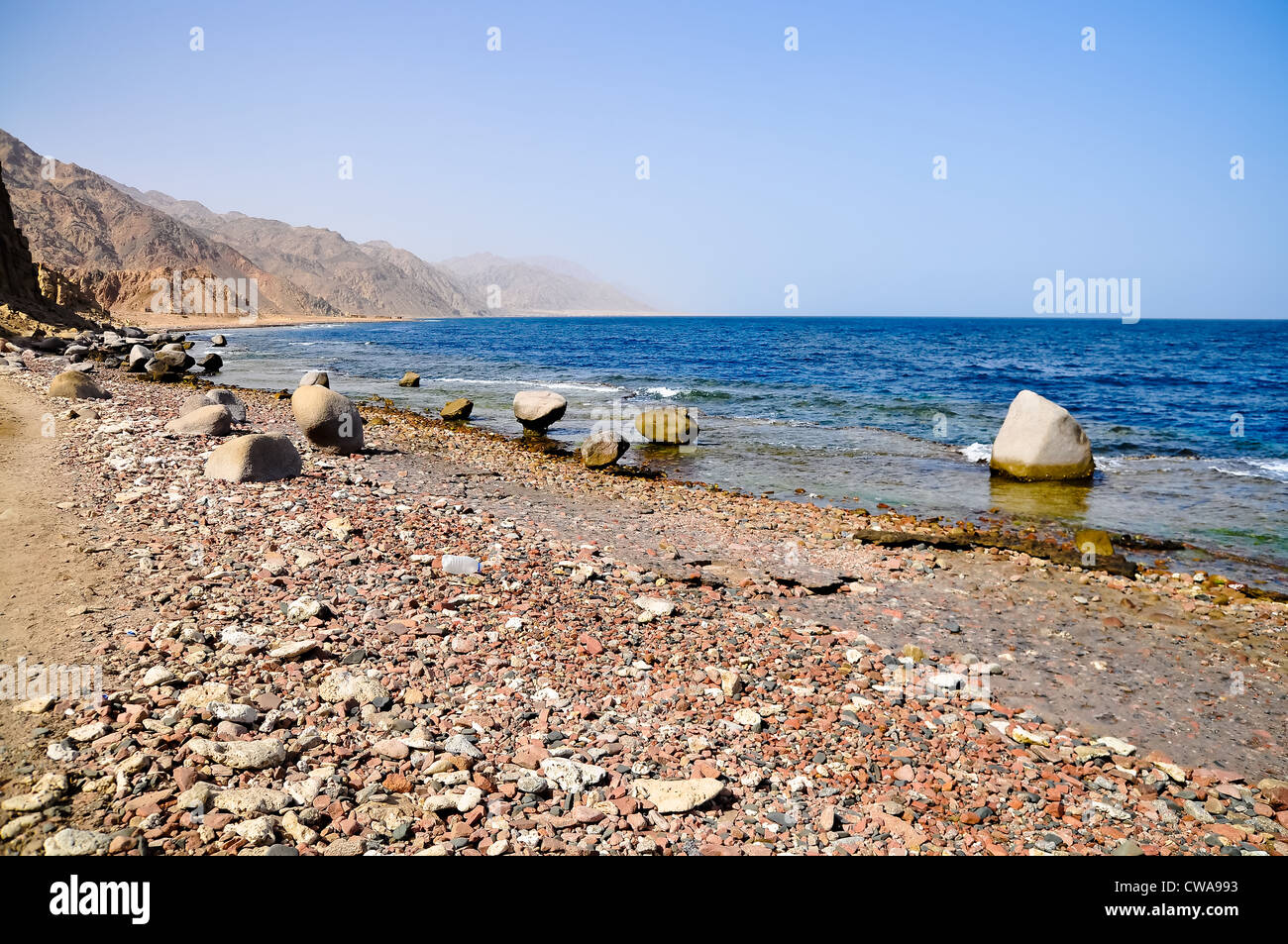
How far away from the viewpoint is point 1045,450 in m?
15.8

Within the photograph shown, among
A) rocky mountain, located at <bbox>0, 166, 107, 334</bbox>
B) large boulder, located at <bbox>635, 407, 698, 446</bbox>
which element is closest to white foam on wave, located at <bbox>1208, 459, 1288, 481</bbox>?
large boulder, located at <bbox>635, 407, 698, 446</bbox>

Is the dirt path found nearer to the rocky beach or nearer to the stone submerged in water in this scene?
the rocky beach

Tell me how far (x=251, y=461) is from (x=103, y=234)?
16627 centimetres

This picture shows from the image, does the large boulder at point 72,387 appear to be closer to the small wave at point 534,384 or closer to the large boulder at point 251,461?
the large boulder at point 251,461

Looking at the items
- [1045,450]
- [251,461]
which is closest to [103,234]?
[251,461]

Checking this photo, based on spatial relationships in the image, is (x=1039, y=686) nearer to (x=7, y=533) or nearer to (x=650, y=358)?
(x=7, y=533)

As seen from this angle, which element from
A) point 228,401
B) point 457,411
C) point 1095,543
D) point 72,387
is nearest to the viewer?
point 1095,543

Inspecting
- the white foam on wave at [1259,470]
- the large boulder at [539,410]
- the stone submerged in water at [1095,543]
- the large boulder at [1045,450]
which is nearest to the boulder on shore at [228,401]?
the large boulder at [539,410]

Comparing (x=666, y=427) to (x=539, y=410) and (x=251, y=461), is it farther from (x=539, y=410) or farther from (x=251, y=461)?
(x=251, y=461)

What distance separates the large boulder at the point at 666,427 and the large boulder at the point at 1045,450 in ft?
27.0

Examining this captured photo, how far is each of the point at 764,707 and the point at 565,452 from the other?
519 inches

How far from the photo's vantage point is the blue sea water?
14398mm

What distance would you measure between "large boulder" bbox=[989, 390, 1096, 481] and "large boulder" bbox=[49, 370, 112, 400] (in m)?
25.4
